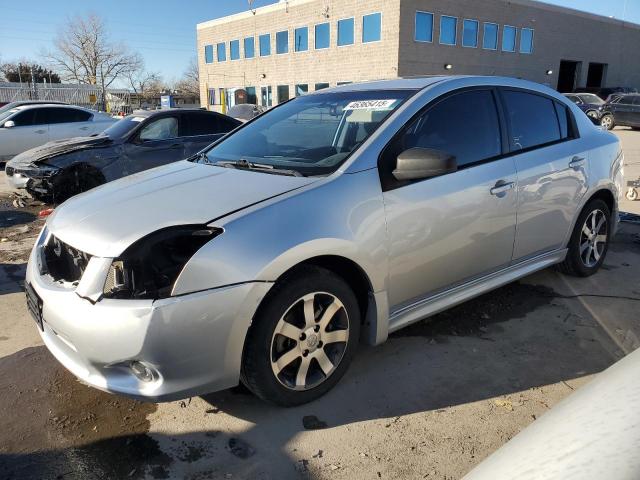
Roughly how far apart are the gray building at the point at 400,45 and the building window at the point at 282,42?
0.07m

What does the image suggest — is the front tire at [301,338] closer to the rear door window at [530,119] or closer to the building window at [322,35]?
the rear door window at [530,119]

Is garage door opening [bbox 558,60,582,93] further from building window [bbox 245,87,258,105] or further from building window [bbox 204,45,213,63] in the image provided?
building window [bbox 204,45,213,63]

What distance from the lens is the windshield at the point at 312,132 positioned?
10.1ft

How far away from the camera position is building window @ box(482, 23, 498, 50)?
35.8 metres

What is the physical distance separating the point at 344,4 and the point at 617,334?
34.9m

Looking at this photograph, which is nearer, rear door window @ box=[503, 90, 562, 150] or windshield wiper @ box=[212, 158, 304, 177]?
windshield wiper @ box=[212, 158, 304, 177]

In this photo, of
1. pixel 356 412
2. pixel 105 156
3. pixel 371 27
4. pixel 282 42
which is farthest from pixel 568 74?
pixel 356 412

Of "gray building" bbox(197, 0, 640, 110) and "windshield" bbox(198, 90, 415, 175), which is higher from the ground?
"gray building" bbox(197, 0, 640, 110)

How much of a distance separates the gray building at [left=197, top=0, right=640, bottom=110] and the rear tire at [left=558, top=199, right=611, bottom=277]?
86.1ft

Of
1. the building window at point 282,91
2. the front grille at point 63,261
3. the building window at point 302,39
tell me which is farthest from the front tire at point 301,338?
the building window at point 282,91

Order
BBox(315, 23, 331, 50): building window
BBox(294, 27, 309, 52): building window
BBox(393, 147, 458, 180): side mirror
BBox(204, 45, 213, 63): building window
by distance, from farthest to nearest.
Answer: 1. BBox(204, 45, 213, 63): building window
2. BBox(294, 27, 309, 52): building window
3. BBox(315, 23, 331, 50): building window
4. BBox(393, 147, 458, 180): side mirror

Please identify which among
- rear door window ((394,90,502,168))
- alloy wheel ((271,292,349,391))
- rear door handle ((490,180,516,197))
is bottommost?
alloy wheel ((271,292,349,391))

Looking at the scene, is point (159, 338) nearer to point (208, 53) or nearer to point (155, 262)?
point (155, 262)

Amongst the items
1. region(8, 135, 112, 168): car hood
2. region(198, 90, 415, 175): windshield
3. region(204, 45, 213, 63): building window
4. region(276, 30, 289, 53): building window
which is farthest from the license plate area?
region(204, 45, 213, 63): building window
